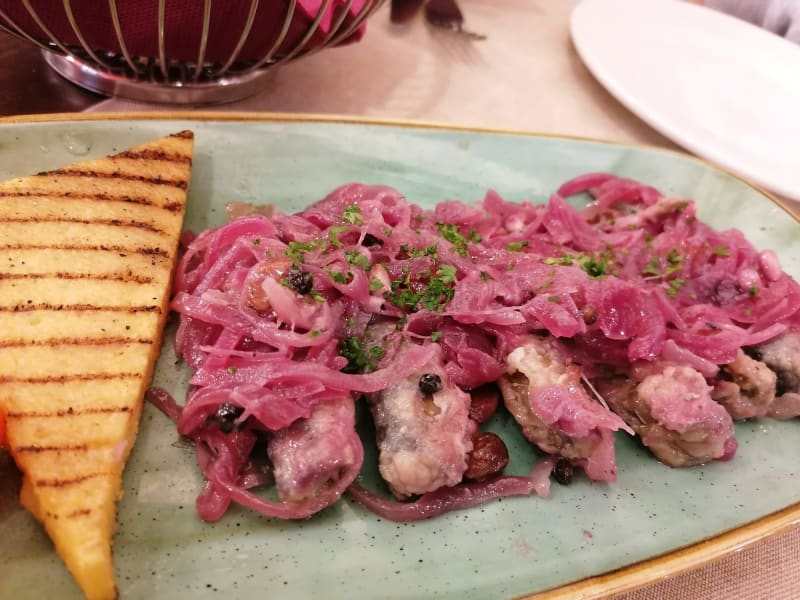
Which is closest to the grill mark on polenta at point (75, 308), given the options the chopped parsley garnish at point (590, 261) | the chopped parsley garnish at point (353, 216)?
the chopped parsley garnish at point (353, 216)

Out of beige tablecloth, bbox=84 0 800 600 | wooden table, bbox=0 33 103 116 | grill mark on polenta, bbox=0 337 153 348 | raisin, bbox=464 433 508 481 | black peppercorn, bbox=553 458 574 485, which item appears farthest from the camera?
beige tablecloth, bbox=84 0 800 600

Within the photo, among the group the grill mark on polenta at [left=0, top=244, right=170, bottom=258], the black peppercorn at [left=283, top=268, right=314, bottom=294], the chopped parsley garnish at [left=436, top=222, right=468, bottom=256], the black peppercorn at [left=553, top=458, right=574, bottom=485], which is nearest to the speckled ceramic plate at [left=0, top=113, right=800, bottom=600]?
the black peppercorn at [left=553, top=458, right=574, bottom=485]

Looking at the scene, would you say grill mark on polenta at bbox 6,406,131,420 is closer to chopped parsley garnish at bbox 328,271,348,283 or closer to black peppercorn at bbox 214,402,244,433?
black peppercorn at bbox 214,402,244,433

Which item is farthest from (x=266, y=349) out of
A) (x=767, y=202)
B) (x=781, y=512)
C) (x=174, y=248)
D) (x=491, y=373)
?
(x=767, y=202)

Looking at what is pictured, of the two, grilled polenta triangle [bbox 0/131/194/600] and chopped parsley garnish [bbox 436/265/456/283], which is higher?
chopped parsley garnish [bbox 436/265/456/283]

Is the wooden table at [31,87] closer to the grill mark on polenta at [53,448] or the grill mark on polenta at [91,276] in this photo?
the grill mark on polenta at [91,276]

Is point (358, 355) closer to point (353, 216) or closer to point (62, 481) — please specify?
point (353, 216)

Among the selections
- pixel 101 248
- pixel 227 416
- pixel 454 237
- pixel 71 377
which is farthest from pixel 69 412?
pixel 454 237
